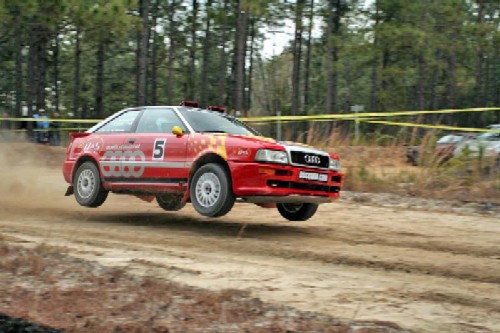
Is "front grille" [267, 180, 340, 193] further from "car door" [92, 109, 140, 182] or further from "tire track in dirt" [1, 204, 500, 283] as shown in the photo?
"car door" [92, 109, 140, 182]

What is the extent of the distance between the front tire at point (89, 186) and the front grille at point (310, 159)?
3168 millimetres

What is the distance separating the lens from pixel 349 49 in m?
28.6

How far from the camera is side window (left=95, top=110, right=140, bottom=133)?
951 centimetres

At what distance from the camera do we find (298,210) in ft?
29.4

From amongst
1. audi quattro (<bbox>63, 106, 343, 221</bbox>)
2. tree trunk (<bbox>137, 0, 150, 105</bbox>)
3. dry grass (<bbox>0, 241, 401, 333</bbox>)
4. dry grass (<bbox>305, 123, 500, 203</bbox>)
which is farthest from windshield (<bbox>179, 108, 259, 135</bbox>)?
tree trunk (<bbox>137, 0, 150, 105</bbox>)

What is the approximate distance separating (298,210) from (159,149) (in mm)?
2135

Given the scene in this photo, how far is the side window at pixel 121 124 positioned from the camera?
951cm

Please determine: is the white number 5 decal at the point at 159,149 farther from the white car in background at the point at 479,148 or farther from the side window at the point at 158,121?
the white car in background at the point at 479,148

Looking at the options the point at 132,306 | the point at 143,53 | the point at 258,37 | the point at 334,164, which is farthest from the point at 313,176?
the point at 258,37

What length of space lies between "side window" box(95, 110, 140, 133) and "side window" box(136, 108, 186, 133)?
201 mm

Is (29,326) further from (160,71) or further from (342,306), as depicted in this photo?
(160,71)

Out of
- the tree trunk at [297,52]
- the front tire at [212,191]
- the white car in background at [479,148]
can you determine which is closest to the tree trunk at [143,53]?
the tree trunk at [297,52]

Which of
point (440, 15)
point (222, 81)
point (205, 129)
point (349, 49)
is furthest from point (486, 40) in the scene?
point (205, 129)

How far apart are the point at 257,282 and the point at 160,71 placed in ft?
165
